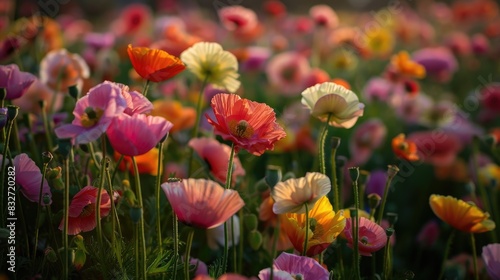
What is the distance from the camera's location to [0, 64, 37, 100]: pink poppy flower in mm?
1111

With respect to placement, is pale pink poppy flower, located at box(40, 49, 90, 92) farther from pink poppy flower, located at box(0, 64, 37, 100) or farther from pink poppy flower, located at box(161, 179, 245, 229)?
pink poppy flower, located at box(161, 179, 245, 229)

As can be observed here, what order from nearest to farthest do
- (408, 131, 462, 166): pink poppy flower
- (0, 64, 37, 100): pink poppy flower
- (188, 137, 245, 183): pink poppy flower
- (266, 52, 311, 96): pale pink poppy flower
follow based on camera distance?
(0, 64, 37, 100): pink poppy flower < (188, 137, 245, 183): pink poppy flower < (408, 131, 462, 166): pink poppy flower < (266, 52, 311, 96): pale pink poppy flower

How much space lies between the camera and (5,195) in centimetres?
109

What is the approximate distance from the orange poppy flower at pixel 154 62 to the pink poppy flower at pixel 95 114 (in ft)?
0.57

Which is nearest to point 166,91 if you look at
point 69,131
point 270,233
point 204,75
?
point 204,75

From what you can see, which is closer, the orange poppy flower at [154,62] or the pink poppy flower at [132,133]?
the pink poppy flower at [132,133]

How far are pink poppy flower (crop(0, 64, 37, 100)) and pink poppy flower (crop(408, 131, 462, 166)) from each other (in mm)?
1350

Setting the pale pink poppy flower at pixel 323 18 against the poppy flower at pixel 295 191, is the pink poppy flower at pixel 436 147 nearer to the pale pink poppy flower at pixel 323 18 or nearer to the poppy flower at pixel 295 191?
the pale pink poppy flower at pixel 323 18

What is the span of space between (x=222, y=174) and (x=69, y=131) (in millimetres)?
458

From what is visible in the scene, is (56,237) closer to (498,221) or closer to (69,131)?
(69,131)

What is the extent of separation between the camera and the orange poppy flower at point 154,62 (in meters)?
1.03

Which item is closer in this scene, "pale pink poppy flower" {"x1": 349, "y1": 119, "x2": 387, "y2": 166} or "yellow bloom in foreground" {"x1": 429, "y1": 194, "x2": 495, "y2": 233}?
"yellow bloom in foreground" {"x1": 429, "y1": 194, "x2": 495, "y2": 233}

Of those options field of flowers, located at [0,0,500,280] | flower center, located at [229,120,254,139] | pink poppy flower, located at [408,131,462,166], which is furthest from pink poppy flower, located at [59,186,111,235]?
pink poppy flower, located at [408,131,462,166]

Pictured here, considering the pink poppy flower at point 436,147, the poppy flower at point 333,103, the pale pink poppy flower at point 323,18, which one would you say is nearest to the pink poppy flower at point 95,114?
the poppy flower at point 333,103
